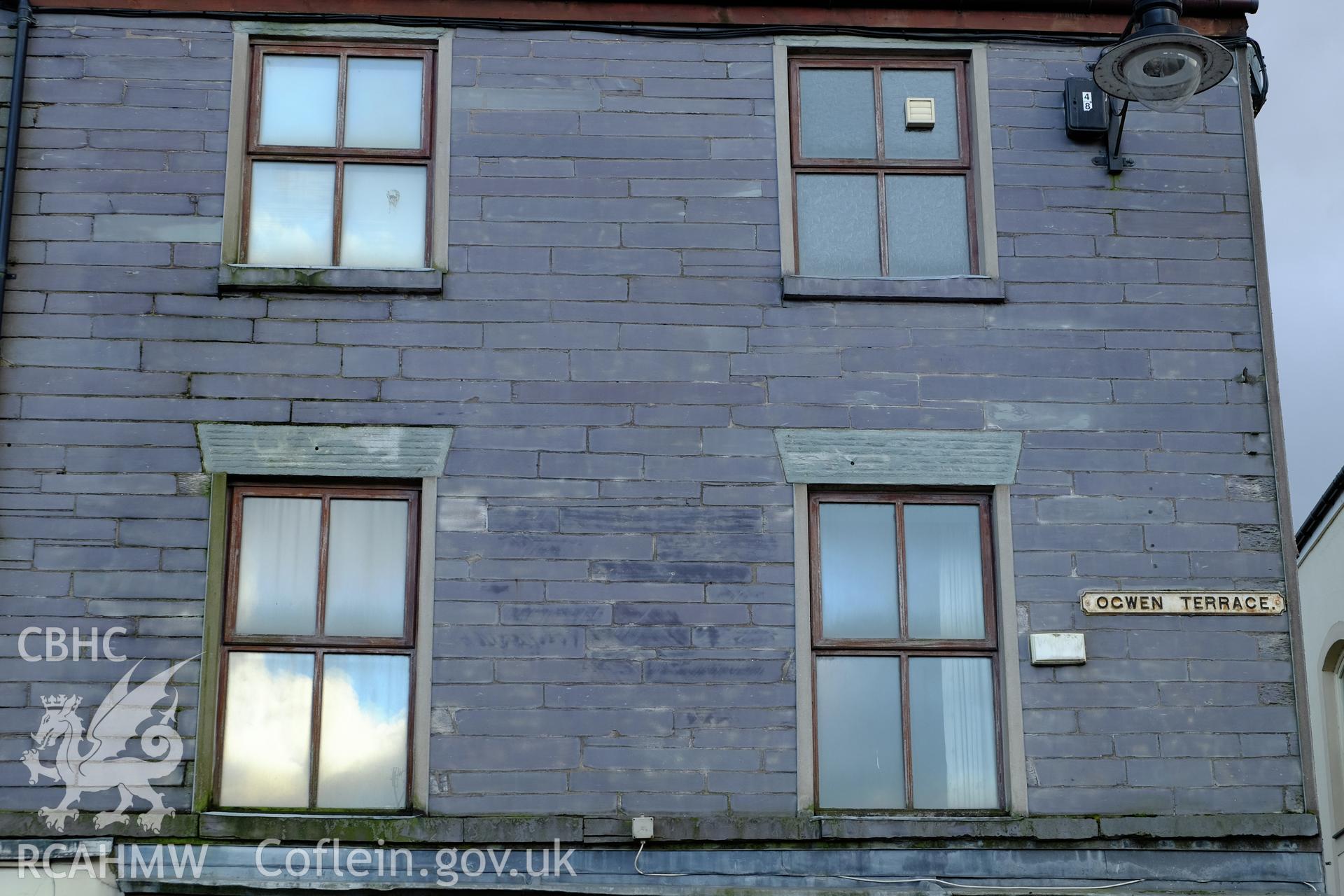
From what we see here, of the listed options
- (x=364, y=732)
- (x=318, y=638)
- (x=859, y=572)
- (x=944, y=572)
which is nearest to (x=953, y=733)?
(x=944, y=572)

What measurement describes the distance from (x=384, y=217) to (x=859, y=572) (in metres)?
3.52

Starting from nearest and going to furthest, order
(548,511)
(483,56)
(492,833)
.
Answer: (492,833), (548,511), (483,56)

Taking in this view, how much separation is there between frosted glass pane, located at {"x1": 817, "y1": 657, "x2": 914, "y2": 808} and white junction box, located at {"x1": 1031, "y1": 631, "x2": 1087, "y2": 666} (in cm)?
76

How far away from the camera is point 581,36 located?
10039 millimetres

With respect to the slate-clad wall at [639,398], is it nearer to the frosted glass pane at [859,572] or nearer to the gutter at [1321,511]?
the frosted glass pane at [859,572]

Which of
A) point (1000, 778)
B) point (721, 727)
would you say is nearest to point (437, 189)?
point (721, 727)

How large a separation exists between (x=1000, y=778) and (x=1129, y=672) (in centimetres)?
92

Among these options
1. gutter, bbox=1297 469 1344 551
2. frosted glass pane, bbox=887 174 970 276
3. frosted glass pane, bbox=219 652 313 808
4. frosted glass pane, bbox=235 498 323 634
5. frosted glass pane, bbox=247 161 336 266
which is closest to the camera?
frosted glass pane, bbox=219 652 313 808

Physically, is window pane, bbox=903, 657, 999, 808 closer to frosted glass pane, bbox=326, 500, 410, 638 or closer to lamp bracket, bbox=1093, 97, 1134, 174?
frosted glass pane, bbox=326, 500, 410, 638

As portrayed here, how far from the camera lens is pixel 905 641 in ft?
29.9

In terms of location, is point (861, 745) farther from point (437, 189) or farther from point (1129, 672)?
point (437, 189)

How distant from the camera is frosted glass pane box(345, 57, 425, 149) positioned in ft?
32.4

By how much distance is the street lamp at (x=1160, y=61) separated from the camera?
864 centimetres

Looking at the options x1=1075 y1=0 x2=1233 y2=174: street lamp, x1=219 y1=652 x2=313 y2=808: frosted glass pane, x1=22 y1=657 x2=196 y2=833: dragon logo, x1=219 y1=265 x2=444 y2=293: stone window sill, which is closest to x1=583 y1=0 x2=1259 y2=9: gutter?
x1=1075 y1=0 x2=1233 y2=174: street lamp
